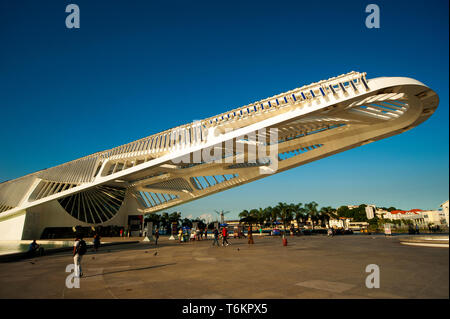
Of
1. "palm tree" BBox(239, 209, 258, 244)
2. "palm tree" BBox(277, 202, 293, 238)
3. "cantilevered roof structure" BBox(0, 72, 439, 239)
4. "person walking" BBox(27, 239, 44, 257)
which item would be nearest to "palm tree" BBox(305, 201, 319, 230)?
"palm tree" BBox(277, 202, 293, 238)

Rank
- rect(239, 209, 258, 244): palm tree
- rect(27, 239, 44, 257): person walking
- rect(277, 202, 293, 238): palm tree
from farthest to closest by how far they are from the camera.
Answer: rect(239, 209, 258, 244): palm tree < rect(277, 202, 293, 238): palm tree < rect(27, 239, 44, 257): person walking

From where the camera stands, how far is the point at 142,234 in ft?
138

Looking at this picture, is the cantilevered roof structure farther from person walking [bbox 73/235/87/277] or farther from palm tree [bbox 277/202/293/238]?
palm tree [bbox 277/202/293/238]

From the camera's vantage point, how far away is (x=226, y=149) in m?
22.7

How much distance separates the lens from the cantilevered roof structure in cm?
1597

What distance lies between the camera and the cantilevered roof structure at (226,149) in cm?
1597

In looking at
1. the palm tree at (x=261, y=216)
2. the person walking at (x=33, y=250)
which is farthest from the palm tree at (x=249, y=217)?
the person walking at (x=33, y=250)

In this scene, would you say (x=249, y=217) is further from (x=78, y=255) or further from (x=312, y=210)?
(x=78, y=255)

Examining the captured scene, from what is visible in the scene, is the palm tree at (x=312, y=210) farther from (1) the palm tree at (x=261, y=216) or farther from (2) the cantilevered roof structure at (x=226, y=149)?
(2) the cantilevered roof structure at (x=226, y=149)

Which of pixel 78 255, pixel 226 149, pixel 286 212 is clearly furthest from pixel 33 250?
pixel 286 212

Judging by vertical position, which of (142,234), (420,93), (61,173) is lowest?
(142,234)
